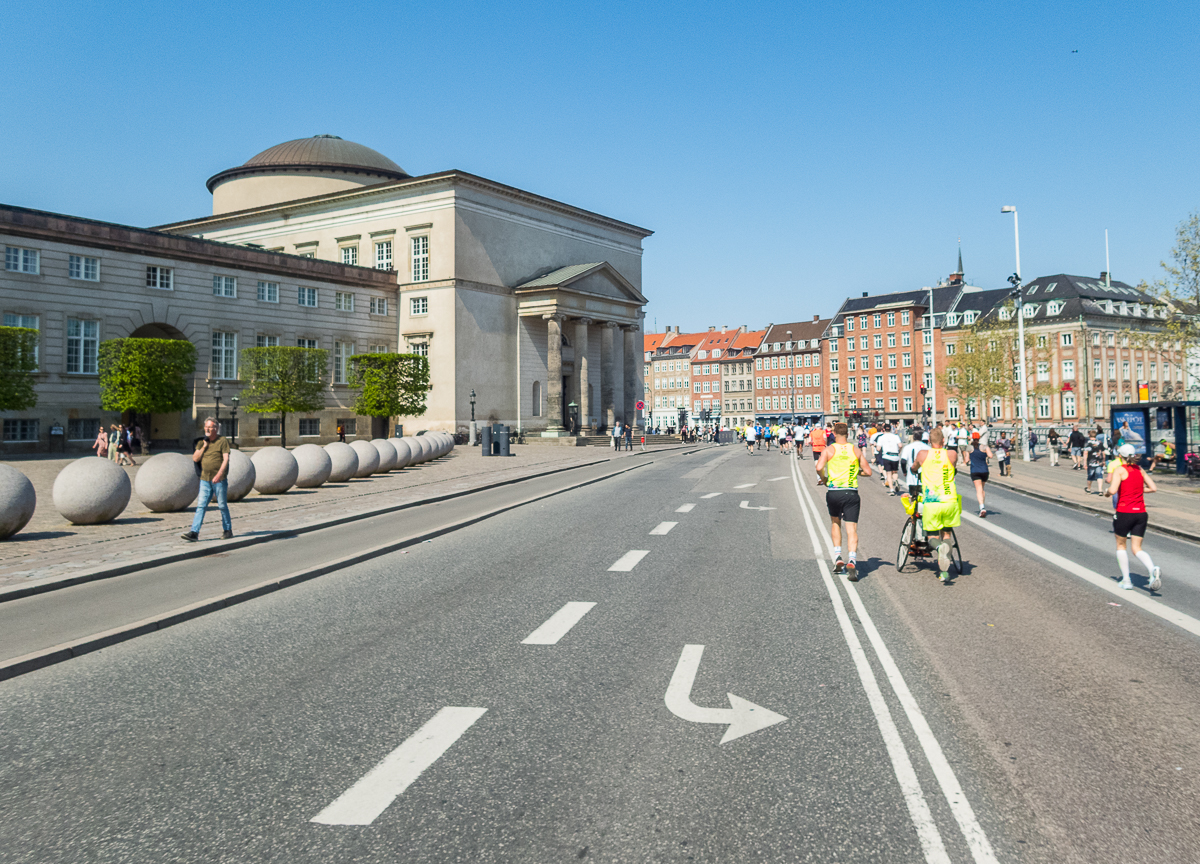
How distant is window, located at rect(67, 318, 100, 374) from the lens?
44656 millimetres

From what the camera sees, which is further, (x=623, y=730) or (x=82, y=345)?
(x=82, y=345)

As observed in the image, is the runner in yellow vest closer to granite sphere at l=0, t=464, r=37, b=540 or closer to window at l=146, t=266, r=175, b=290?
granite sphere at l=0, t=464, r=37, b=540

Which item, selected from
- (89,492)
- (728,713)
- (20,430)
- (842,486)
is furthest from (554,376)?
(728,713)

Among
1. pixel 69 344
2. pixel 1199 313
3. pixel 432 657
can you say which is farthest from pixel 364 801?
pixel 69 344

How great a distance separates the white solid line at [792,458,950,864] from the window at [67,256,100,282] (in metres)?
46.6

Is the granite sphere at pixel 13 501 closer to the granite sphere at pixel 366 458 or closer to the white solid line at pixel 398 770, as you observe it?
the white solid line at pixel 398 770

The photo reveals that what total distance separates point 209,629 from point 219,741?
11.6 ft

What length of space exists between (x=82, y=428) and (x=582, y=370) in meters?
35.5

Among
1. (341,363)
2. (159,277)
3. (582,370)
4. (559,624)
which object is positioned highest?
(159,277)

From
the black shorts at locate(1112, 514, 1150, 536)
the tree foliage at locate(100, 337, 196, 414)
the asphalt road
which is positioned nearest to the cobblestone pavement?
the asphalt road

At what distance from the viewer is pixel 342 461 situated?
1077 inches

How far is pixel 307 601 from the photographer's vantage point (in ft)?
32.7

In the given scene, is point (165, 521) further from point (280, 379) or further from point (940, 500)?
point (280, 379)

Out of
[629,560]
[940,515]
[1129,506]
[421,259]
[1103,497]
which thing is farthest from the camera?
[421,259]
